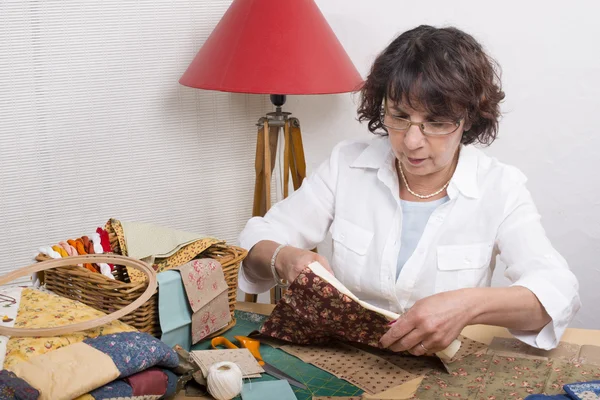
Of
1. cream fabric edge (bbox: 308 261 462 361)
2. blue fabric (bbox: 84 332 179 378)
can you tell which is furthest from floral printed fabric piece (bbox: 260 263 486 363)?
blue fabric (bbox: 84 332 179 378)

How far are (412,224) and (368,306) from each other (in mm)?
495

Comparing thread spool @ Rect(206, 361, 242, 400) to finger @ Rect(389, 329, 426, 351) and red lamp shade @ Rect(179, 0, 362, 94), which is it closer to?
finger @ Rect(389, 329, 426, 351)

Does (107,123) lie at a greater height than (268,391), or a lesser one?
greater

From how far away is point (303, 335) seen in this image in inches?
69.9

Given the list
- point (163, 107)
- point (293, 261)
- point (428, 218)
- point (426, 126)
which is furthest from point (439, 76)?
point (163, 107)

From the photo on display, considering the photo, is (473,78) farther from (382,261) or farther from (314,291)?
(314,291)

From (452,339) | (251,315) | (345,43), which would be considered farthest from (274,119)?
(452,339)

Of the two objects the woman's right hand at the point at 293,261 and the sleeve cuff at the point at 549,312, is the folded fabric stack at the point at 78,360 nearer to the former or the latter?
the woman's right hand at the point at 293,261

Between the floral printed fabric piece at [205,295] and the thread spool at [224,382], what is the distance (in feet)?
0.71

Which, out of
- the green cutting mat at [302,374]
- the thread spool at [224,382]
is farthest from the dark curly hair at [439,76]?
the thread spool at [224,382]

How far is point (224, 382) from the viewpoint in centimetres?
151

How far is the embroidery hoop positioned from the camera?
142 cm

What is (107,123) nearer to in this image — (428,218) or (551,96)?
(428,218)

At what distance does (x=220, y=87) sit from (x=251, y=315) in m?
0.86
